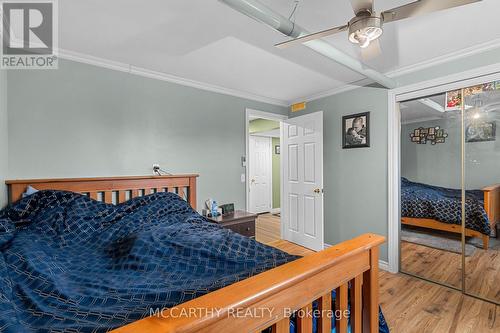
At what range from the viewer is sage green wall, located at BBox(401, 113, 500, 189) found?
7.35 feet

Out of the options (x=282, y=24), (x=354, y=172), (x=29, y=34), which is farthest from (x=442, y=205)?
(x=29, y=34)

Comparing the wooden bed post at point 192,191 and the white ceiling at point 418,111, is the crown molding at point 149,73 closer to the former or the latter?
the wooden bed post at point 192,191

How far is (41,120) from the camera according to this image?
2.18 m

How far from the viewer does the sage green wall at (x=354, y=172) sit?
289 cm

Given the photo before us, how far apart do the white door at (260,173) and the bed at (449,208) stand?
366cm

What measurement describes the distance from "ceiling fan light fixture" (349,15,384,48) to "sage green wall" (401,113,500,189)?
1.81 meters

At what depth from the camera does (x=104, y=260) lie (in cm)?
148

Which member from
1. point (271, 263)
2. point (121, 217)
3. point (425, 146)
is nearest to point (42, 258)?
point (121, 217)

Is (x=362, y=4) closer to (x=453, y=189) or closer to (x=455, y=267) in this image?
(x=453, y=189)

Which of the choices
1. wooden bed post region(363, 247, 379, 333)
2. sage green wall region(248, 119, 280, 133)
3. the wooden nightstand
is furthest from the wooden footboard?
sage green wall region(248, 119, 280, 133)

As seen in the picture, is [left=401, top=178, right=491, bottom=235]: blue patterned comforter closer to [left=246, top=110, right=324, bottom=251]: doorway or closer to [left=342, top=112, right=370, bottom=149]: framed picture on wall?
[left=342, top=112, right=370, bottom=149]: framed picture on wall

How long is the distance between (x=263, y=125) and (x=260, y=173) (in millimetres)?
1275

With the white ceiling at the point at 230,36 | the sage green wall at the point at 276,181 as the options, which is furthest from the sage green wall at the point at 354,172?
the sage green wall at the point at 276,181

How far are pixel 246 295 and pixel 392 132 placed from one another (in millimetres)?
2752
